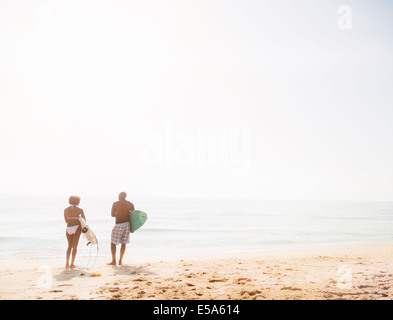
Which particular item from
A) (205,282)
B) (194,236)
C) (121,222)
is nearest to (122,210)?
(121,222)

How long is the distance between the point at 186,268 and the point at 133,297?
122 inches

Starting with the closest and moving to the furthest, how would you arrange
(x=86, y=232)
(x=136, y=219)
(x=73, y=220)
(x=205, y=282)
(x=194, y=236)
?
(x=205, y=282)
(x=73, y=220)
(x=86, y=232)
(x=136, y=219)
(x=194, y=236)

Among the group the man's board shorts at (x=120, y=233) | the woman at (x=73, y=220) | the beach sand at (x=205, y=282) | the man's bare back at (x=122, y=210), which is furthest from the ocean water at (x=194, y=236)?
the woman at (x=73, y=220)

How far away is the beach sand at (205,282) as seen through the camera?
16.0 ft

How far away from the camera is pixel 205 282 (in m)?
5.88

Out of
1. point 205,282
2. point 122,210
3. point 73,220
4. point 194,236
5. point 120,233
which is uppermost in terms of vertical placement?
point 122,210

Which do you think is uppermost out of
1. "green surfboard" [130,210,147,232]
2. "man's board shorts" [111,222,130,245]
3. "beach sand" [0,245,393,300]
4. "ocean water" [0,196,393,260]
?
"green surfboard" [130,210,147,232]

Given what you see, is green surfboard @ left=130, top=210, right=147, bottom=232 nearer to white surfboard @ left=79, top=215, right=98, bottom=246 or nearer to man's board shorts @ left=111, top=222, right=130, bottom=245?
man's board shorts @ left=111, top=222, right=130, bottom=245

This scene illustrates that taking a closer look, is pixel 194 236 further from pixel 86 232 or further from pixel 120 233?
pixel 86 232

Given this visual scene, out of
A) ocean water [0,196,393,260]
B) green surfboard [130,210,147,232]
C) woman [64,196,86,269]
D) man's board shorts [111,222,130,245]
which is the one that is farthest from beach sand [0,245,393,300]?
ocean water [0,196,393,260]

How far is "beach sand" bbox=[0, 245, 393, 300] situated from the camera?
4.87m

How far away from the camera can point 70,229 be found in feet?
23.9

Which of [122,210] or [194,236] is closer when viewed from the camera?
[122,210]

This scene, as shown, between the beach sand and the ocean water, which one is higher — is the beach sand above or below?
above
